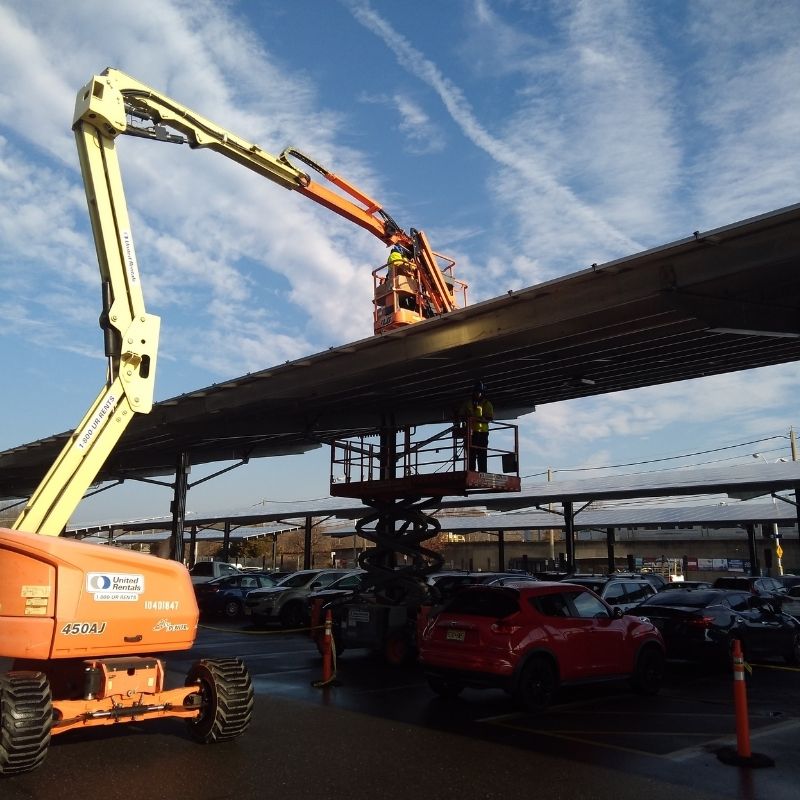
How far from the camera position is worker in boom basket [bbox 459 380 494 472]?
15875mm

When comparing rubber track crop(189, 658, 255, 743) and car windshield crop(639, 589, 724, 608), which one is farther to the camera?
car windshield crop(639, 589, 724, 608)

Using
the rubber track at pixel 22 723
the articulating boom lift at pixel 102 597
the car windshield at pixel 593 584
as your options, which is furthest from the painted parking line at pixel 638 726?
the car windshield at pixel 593 584

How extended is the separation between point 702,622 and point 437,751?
784 cm

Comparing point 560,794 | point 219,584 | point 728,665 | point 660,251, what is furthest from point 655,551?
point 560,794

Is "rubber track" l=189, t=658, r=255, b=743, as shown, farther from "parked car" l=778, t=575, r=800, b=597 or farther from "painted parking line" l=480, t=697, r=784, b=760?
"parked car" l=778, t=575, r=800, b=597

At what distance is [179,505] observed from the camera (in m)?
25.4

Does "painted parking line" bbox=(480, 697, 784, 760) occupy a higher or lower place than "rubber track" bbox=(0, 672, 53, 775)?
lower

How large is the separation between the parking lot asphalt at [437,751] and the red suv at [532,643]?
0.38 meters

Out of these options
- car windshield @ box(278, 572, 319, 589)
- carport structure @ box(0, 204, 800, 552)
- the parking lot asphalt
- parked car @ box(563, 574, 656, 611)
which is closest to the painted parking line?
the parking lot asphalt

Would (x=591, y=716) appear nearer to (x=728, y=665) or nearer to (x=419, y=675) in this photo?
(x=419, y=675)

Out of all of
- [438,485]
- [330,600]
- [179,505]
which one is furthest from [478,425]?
[179,505]

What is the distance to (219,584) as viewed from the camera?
25.9 metres

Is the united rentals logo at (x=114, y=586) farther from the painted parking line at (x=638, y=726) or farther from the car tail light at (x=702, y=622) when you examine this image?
the car tail light at (x=702, y=622)

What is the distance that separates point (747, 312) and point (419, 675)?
26.2 ft
